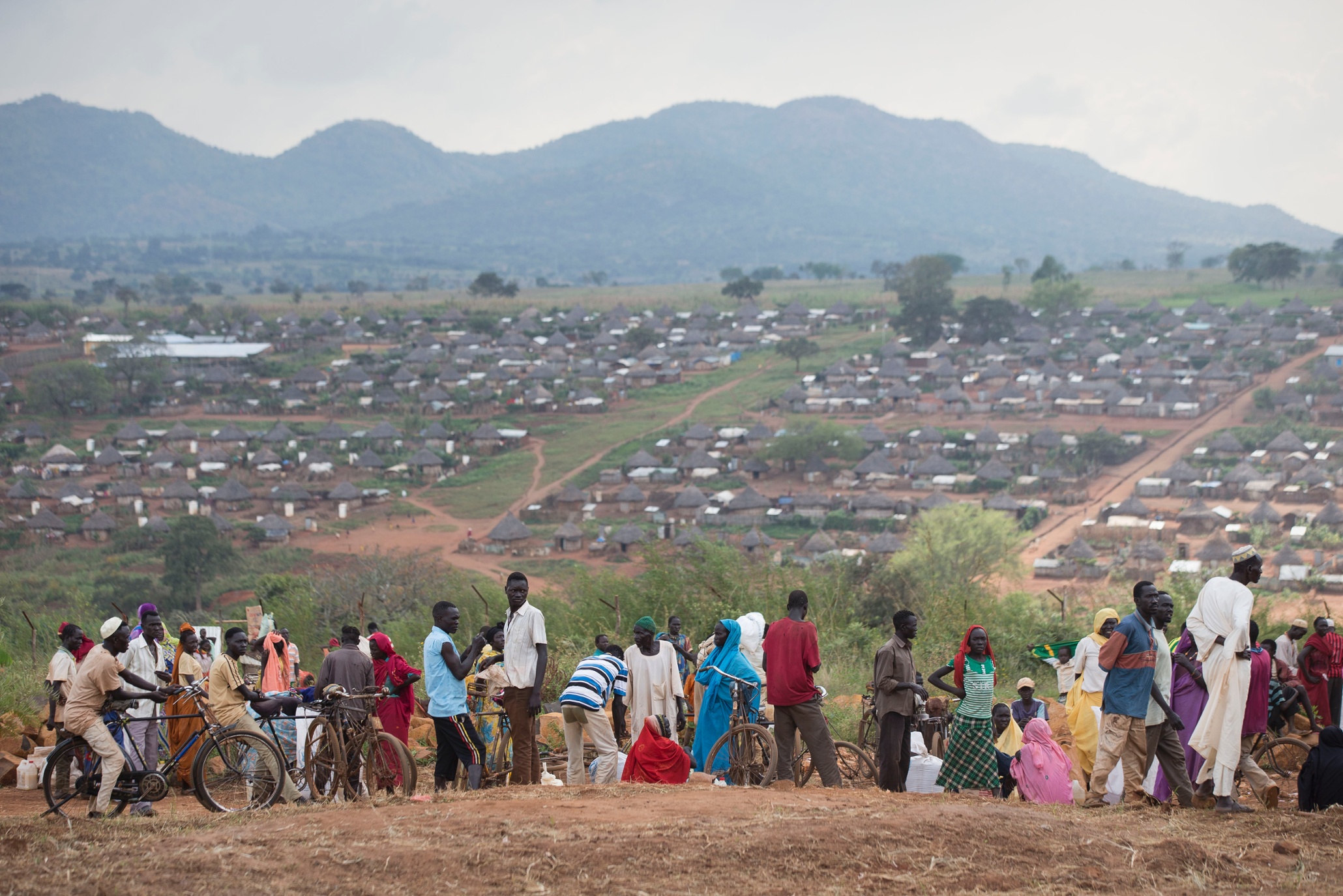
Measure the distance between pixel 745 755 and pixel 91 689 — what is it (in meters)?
3.57

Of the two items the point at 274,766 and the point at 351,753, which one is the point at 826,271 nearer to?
the point at 351,753

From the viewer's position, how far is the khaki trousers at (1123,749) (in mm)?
5684

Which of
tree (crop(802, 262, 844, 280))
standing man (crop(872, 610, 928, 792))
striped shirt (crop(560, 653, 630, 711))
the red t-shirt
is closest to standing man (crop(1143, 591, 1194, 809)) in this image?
standing man (crop(872, 610, 928, 792))

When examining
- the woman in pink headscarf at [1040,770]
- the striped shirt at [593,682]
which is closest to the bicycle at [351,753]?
the striped shirt at [593,682]

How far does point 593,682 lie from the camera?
6.36 meters

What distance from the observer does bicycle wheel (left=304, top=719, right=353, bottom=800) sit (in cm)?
603

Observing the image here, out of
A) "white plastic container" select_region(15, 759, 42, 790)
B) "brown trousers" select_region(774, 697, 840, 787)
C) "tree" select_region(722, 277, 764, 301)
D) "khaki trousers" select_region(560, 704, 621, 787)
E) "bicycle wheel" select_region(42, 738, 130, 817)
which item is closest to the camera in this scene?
"bicycle wheel" select_region(42, 738, 130, 817)

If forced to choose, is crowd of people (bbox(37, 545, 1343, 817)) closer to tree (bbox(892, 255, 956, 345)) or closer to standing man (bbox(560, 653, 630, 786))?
standing man (bbox(560, 653, 630, 786))

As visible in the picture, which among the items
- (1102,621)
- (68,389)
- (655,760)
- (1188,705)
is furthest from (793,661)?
(68,389)

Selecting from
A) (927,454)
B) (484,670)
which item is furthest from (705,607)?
(927,454)

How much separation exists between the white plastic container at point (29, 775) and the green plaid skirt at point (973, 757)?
5.87 meters

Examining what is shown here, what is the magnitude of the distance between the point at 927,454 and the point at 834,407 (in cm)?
689

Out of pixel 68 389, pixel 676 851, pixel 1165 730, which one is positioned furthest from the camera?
pixel 68 389

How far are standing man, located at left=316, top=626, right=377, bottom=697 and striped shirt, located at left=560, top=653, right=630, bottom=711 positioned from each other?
1.11 m
